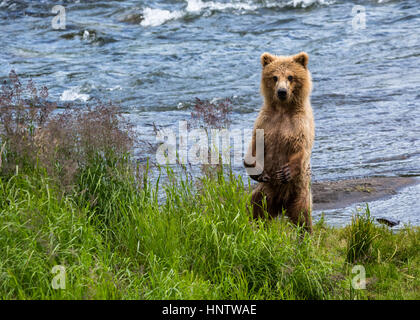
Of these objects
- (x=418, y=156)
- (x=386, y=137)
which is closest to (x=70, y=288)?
(x=418, y=156)

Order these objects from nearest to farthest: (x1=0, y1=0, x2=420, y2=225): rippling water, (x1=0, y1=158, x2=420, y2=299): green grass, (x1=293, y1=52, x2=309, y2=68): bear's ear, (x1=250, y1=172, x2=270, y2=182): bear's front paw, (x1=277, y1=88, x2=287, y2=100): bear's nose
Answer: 1. (x1=0, y1=158, x2=420, y2=299): green grass
2. (x1=277, y1=88, x2=287, y2=100): bear's nose
3. (x1=250, y1=172, x2=270, y2=182): bear's front paw
4. (x1=293, y1=52, x2=309, y2=68): bear's ear
5. (x1=0, y1=0, x2=420, y2=225): rippling water

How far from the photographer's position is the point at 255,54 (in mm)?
15391

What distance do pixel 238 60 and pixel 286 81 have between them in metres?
9.69

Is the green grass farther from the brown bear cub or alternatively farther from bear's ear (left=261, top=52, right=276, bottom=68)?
bear's ear (left=261, top=52, right=276, bottom=68)

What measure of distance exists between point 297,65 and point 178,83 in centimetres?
806

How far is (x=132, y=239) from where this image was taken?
479 cm

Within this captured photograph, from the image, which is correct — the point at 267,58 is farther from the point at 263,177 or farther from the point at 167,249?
the point at 167,249

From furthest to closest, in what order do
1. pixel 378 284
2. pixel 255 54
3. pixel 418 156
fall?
1. pixel 255 54
2. pixel 418 156
3. pixel 378 284

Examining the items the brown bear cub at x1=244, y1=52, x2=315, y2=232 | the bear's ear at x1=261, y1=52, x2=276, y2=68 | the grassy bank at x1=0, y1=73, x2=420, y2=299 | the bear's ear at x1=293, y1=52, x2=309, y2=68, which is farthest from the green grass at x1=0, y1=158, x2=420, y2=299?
the bear's ear at x1=293, y1=52, x2=309, y2=68

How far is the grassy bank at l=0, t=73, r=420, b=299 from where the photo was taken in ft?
13.6

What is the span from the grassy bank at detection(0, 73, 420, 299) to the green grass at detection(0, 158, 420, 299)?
10mm

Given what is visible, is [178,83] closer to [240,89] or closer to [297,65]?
[240,89]

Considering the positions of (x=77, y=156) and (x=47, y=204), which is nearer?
(x=47, y=204)

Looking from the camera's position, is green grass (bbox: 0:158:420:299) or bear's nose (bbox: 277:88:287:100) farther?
bear's nose (bbox: 277:88:287:100)
